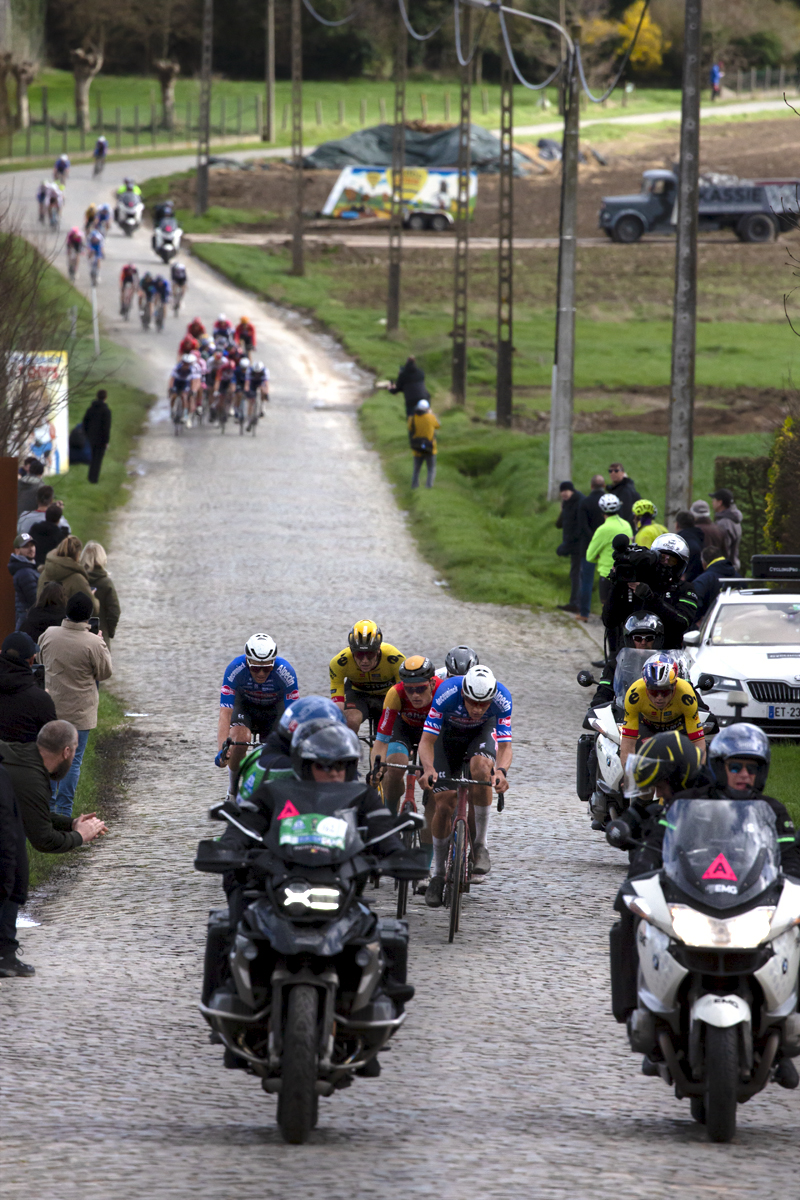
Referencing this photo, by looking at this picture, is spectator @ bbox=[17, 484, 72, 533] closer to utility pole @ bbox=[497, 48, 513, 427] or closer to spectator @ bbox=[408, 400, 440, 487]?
spectator @ bbox=[408, 400, 440, 487]

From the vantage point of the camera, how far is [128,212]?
6381 centimetres

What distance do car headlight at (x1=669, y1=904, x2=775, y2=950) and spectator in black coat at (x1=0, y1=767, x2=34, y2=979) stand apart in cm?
378

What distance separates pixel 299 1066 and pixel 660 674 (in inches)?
183

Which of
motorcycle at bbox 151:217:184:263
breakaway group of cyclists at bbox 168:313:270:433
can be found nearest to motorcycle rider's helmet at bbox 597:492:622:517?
breakaway group of cyclists at bbox 168:313:270:433

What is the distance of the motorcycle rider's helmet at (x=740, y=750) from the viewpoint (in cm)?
701

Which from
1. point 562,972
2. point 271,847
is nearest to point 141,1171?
point 271,847

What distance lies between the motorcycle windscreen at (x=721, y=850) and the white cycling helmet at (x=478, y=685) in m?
3.32

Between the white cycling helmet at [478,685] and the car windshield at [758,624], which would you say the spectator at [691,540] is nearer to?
the car windshield at [758,624]

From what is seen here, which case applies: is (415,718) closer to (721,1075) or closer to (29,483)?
(721,1075)

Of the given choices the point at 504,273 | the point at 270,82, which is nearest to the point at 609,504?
the point at 504,273

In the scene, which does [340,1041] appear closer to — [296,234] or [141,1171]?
[141,1171]

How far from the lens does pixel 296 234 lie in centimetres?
5797

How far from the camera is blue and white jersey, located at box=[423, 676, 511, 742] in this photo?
415 inches

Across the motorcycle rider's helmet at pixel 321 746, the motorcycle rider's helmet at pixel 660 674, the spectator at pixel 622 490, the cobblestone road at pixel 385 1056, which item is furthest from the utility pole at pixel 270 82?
the motorcycle rider's helmet at pixel 321 746
